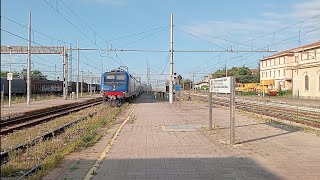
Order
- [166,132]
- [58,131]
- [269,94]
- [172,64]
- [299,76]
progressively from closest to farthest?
1. [166,132]
2. [58,131]
3. [172,64]
4. [299,76]
5. [269,94]

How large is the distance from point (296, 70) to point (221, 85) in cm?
5533

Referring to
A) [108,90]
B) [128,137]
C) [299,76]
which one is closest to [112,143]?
[128,137]

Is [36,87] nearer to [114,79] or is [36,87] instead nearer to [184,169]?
[114,79]

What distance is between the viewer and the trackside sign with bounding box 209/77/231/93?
1132 centimetres

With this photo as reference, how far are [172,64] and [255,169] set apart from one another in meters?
30.5

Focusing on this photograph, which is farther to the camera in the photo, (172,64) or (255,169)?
(172,64)

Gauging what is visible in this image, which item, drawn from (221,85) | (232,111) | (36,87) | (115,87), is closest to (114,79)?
(115,87)

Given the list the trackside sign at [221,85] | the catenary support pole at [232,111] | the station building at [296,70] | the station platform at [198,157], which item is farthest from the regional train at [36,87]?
the catenary support pole at [232,111]

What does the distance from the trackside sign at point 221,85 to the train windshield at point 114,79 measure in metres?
21.6

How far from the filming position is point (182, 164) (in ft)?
25.8

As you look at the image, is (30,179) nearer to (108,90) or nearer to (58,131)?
(58,131)

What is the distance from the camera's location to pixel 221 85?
482 inches

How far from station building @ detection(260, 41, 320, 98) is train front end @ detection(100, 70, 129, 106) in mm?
20302

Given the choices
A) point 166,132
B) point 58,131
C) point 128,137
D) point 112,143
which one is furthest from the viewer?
point 58,131
